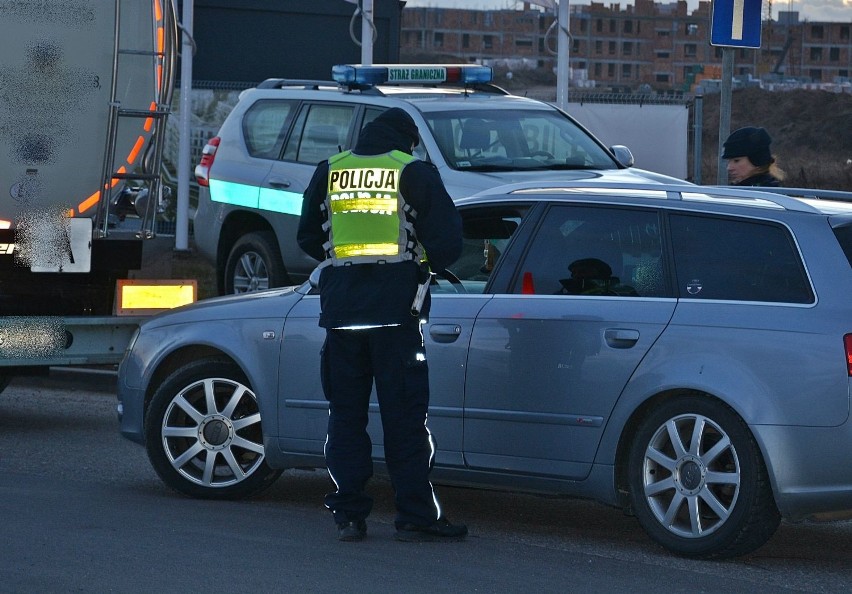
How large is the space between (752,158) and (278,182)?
479 centimetres

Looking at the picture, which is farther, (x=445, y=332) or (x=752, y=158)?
(x=752, y=158)

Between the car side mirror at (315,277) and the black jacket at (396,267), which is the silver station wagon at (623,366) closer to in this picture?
the car side mirror at (315,277)

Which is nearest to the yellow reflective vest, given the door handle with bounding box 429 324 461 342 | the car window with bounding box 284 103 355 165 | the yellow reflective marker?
the door handle with bounding box 429 324 461 342

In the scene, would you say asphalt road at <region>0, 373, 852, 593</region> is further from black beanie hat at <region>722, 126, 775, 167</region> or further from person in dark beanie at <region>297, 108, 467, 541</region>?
black beanie hat at <region>722, 126, 775, 167</region>

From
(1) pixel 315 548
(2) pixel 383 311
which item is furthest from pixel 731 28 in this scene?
(1) pixel 315 548

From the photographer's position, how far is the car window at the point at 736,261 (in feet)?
19.0

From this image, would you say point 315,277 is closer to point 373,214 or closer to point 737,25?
point 373,214

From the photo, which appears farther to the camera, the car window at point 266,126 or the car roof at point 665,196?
the car window at point 266,126

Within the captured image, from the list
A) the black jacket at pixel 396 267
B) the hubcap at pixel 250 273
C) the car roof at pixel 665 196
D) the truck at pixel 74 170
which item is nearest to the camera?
the car roof at pixel 665 196

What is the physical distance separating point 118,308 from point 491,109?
12.0 feet

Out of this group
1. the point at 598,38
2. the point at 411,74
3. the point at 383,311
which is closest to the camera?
the point at 383,311

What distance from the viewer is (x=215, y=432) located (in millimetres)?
7125

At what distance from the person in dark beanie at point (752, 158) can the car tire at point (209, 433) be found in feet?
9.53

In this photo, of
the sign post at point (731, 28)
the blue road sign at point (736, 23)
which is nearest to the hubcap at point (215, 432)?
the sign post at point (731, 28)
